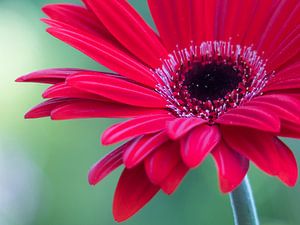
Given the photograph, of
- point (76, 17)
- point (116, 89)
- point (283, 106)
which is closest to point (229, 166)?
point (283, 106)

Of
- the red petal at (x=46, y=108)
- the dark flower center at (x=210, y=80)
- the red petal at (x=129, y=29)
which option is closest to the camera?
the red petal at (x=46, y=108)

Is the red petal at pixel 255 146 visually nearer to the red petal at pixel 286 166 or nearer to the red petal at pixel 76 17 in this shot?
the red petal at pixel 286 166

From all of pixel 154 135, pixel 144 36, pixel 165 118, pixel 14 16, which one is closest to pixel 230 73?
pixel 144 36

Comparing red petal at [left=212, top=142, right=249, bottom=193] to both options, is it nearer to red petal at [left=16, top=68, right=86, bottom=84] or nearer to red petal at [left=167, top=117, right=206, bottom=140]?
red petal at [left=167, top=117, right=206, bottom=140]

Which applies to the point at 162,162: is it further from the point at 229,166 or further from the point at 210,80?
the point at 210,80

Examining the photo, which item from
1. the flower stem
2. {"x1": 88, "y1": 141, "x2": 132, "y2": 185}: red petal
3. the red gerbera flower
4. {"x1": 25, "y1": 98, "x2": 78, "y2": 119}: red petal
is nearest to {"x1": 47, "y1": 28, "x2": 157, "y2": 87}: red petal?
the red gerbera flower

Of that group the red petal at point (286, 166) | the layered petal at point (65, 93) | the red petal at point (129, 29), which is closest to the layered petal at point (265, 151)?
the red petal at point (286, 166)
